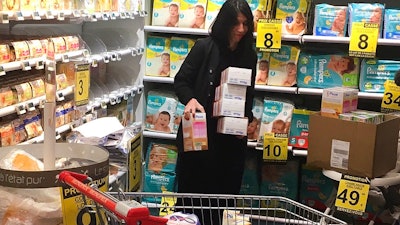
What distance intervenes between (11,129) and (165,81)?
6.16 feet

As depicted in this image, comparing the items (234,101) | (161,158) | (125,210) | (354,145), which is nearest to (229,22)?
(234,101)

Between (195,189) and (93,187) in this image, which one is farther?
(195,189)

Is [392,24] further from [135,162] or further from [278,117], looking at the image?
[135,162]

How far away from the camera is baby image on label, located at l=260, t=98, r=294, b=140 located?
453cm

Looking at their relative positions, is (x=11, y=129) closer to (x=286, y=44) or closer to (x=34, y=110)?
(x=34, y=110)

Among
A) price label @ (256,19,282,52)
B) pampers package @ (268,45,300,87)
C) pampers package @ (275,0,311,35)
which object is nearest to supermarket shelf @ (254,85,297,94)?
pampers package @ (268,45,300,87)

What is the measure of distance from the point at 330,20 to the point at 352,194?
5.66ft

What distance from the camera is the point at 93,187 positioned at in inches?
62.1

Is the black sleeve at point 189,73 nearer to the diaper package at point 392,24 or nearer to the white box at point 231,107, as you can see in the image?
the white box at point 231,107

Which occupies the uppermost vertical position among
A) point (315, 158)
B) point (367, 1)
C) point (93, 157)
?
point (367, 1)

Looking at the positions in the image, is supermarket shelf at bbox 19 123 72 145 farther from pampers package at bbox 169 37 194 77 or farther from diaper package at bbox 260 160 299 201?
diaper package at bbox 260 160 299 201

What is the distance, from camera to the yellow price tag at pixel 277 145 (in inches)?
175

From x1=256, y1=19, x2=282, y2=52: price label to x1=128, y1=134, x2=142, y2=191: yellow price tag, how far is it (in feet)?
3.89

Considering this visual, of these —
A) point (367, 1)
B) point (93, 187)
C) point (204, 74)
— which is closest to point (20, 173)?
point (93, 187)
